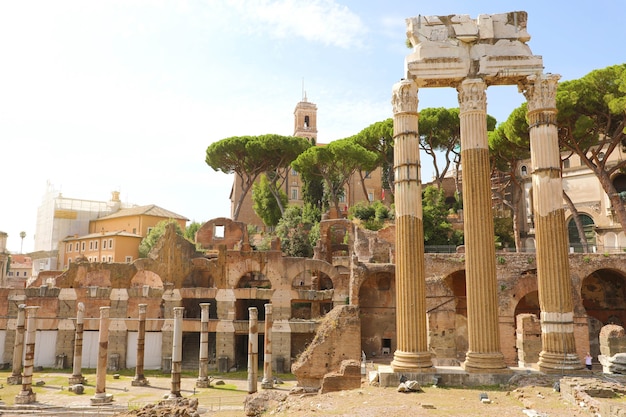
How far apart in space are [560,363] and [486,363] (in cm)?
143

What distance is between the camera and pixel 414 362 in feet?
32.5

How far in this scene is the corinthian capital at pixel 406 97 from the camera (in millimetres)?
10789

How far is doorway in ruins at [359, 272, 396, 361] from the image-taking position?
2059 centimetres

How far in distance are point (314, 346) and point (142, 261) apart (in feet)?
35.8

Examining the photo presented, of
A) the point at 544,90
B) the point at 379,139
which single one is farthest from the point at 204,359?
the point at 379,139

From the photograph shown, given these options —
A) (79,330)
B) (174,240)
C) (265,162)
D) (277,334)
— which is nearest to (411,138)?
(277,334)

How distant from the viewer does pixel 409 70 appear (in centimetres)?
1085

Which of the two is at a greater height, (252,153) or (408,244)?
(252,153)

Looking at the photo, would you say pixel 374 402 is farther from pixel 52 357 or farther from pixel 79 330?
pixel 52 357

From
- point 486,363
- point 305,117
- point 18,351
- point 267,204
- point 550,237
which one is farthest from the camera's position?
point 305,117

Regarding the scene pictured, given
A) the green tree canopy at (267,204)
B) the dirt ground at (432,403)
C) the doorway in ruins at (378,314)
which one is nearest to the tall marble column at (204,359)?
the dirt ground at (432,403)

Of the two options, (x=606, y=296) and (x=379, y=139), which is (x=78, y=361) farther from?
(x=379, y=139)

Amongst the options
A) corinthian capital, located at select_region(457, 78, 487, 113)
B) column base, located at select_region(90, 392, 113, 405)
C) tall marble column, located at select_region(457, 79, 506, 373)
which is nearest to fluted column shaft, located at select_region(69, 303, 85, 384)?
column base, located at select_region(90, 392, 113, 405)

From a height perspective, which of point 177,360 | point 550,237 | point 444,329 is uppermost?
point 550,237
